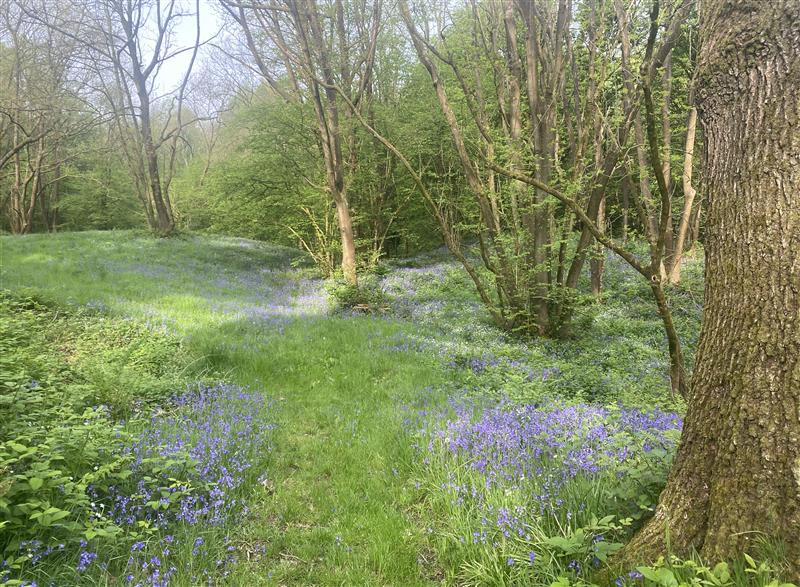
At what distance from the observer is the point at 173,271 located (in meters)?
16.5

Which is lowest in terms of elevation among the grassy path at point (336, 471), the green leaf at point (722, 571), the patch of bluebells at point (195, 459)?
the grassy path at point (336, 471)

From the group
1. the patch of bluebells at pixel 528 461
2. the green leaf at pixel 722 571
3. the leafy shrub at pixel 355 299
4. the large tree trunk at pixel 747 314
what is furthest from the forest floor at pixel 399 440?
the leafy shrub at pixel 355 299

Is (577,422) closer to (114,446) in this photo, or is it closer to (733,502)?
(733,502)

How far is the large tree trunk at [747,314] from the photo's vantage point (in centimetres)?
214

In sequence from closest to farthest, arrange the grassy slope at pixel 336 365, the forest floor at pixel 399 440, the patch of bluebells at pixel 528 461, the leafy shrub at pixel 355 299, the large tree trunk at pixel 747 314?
Result: 1. the large tree trunk at pixel 747 314
2. the forest floor at pixel 399 440
3. the patch of bluebells at pixel 528 461
4. the grassy slope at pixel 336 365
5. the leafy shrub at pixel 355 299

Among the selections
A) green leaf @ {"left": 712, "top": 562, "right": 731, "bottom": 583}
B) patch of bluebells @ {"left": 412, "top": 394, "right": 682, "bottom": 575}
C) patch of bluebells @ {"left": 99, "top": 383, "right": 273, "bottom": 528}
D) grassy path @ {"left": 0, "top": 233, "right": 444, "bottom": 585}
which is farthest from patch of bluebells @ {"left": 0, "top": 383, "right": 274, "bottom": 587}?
green leaf @ {"left": 712, "top": 562, "right": 731, "bottom": 583}

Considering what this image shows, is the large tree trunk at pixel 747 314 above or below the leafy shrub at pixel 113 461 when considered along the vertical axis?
above

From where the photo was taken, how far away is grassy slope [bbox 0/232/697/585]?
3.55 metres

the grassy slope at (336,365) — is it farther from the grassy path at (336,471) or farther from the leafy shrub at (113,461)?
the leafy shrub at (113,461)

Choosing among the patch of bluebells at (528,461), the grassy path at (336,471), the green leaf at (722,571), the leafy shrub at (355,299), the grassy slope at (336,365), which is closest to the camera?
the green leaf at (722,571)

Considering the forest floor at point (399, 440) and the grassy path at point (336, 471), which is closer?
the forest floor at point (399, 440)

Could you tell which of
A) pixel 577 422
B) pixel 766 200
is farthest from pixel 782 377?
pixel 577 422

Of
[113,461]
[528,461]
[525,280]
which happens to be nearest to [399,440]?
[528,461]

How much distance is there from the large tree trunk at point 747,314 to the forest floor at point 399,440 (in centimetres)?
45
